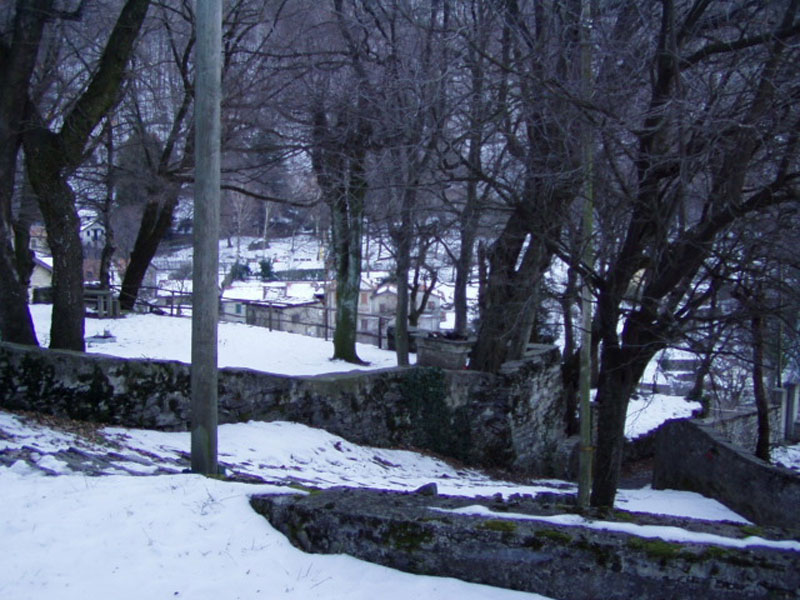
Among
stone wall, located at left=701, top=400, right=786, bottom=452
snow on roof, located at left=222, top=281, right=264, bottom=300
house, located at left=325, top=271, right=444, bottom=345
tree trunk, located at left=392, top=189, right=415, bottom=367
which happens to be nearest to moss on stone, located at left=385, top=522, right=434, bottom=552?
tree trunk, located at left=392, top=189, right=415, bottom=367

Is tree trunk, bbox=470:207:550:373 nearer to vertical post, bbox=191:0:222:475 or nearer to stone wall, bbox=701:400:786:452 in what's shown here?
vertical post, bbox=191:0:222:475

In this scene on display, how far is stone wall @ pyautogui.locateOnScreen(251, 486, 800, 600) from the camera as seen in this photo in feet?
12.1

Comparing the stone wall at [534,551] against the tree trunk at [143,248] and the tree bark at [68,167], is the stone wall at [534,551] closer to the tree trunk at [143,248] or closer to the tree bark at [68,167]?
the tree bark at [68,167]

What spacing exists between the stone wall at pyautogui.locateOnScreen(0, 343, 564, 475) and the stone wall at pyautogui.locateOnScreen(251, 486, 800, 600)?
4263mm

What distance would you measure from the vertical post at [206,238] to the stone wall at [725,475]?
739 centimetres

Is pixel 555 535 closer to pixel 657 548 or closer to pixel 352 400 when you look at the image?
pixel 657 548

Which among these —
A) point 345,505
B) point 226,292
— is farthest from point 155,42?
point 226,292

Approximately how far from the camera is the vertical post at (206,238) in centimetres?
597

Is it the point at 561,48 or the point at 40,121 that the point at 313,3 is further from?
the point at 561,48

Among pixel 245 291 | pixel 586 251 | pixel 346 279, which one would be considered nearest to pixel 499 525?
pixel 586 251

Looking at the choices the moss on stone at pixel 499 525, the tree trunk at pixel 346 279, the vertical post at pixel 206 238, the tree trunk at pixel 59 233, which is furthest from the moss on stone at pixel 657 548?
the tree trunk at pixel 346 279

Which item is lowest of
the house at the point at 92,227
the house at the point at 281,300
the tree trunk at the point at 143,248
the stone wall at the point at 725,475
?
the stone wall at the point at 725,475

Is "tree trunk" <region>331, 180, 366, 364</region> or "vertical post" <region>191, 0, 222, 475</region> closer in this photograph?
"vertical post" <region>191, 0, 222, 475</region>

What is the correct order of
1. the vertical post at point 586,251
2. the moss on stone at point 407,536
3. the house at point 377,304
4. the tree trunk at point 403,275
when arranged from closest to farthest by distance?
the moss on stone at point 407,536 < the vertical post at point 586,251 < the tree trunk at point 403,275 < the house at point 377,304
